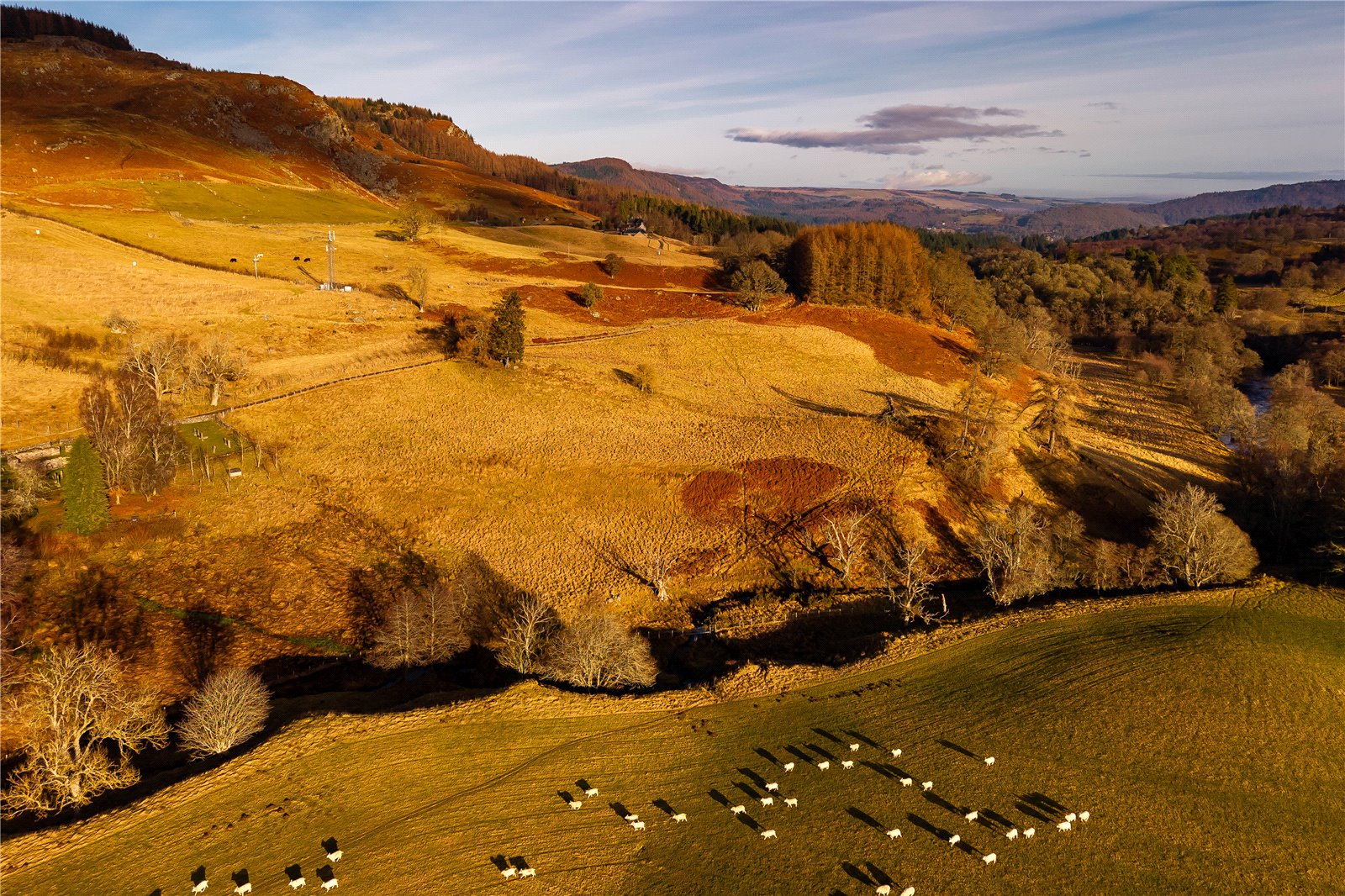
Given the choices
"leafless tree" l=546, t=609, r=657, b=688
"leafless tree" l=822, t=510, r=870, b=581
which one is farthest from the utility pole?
"leafless tree" l=546, t=609, r=657, b=688

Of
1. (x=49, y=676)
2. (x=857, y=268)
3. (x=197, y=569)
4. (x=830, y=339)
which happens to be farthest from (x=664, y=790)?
(x=857, y=268)

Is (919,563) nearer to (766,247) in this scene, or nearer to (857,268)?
(857,268)

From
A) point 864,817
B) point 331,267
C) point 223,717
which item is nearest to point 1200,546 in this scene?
point 864,817

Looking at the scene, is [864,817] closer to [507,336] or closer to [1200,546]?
[1200,546]

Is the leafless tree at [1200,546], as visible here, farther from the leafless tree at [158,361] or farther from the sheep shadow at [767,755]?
the leafless tree at [158,361]

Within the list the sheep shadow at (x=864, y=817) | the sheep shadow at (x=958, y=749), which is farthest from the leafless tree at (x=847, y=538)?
the sheep shadow at (x=864, y=817)

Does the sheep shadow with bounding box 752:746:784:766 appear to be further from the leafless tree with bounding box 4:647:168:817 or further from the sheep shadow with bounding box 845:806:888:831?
the leafless tree with bounding box 4:647:168:817
